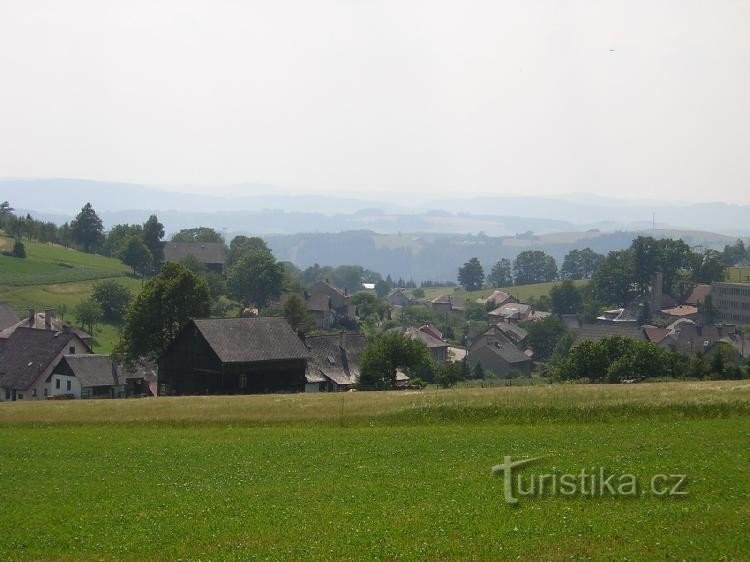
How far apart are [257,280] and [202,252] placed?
1029 inches

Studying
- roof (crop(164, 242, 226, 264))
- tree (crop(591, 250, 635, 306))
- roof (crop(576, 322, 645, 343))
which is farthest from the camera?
tree (crop(591, 250, 635, 306))

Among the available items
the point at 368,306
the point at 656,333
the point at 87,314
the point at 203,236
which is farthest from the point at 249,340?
the point at 203,236

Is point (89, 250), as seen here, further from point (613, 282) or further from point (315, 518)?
point (315, 518)

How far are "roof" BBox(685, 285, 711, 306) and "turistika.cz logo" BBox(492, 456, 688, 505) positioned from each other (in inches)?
5532

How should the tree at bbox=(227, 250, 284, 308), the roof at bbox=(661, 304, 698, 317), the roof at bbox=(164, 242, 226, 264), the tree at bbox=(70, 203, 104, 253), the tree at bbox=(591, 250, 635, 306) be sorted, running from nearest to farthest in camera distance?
1. the tree at bbox=(227, 250, 284, 308)
2. the roof at bbox=(661, 304, 698, 317)
3. the roof at bbox=(164, 242, 226, 264)
4. the tree at bbox=(591, 250, 635, 306)
5. the tree at bbox=(70, 203, 104, 253)

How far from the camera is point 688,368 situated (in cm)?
6244

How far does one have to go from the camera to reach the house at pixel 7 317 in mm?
93938

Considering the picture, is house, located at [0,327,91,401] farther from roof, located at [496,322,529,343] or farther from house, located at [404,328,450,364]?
roof, located at [496,322,529,343]

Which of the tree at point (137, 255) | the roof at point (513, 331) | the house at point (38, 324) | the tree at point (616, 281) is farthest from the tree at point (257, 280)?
the tree at point (616, 281)

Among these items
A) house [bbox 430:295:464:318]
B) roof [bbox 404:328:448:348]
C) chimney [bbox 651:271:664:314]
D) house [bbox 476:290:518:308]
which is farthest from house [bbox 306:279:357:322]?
chimney [bbox 651:271:664:314]

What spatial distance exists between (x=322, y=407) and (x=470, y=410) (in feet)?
20.8

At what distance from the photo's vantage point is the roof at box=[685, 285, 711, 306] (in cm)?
15762

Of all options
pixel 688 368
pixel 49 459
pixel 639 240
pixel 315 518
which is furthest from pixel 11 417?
pixel 639 240

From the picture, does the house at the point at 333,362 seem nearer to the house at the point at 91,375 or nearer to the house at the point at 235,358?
the house at the point at 235,358
